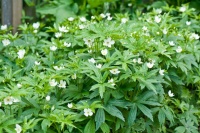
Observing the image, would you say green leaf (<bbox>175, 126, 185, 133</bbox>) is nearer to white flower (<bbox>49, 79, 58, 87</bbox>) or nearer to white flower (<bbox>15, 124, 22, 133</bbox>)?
white flower (<bbox>49, 79, 58, 87</bbox>)

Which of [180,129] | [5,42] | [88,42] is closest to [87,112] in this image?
[88,42]

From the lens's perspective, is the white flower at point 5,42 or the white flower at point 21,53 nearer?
the white flower at point 21,53

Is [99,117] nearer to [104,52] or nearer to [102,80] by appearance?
[102,80]

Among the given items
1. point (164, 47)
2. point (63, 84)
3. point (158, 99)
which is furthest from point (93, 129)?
point (164, 47)

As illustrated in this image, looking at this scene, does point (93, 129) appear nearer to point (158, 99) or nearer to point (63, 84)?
point (63, 84)

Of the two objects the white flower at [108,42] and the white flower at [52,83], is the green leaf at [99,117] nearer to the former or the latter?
the white flower at [52,83]

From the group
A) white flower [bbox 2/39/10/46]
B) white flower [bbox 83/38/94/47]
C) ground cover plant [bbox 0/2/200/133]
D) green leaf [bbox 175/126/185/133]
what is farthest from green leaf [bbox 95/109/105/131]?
white flower [bbox 2/39/10/46]

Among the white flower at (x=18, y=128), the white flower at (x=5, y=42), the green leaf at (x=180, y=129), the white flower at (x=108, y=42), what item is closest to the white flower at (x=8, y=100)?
the white flower at (x=18, y=128)

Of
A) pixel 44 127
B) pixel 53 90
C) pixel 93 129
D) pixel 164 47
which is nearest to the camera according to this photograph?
pixel 44 127
